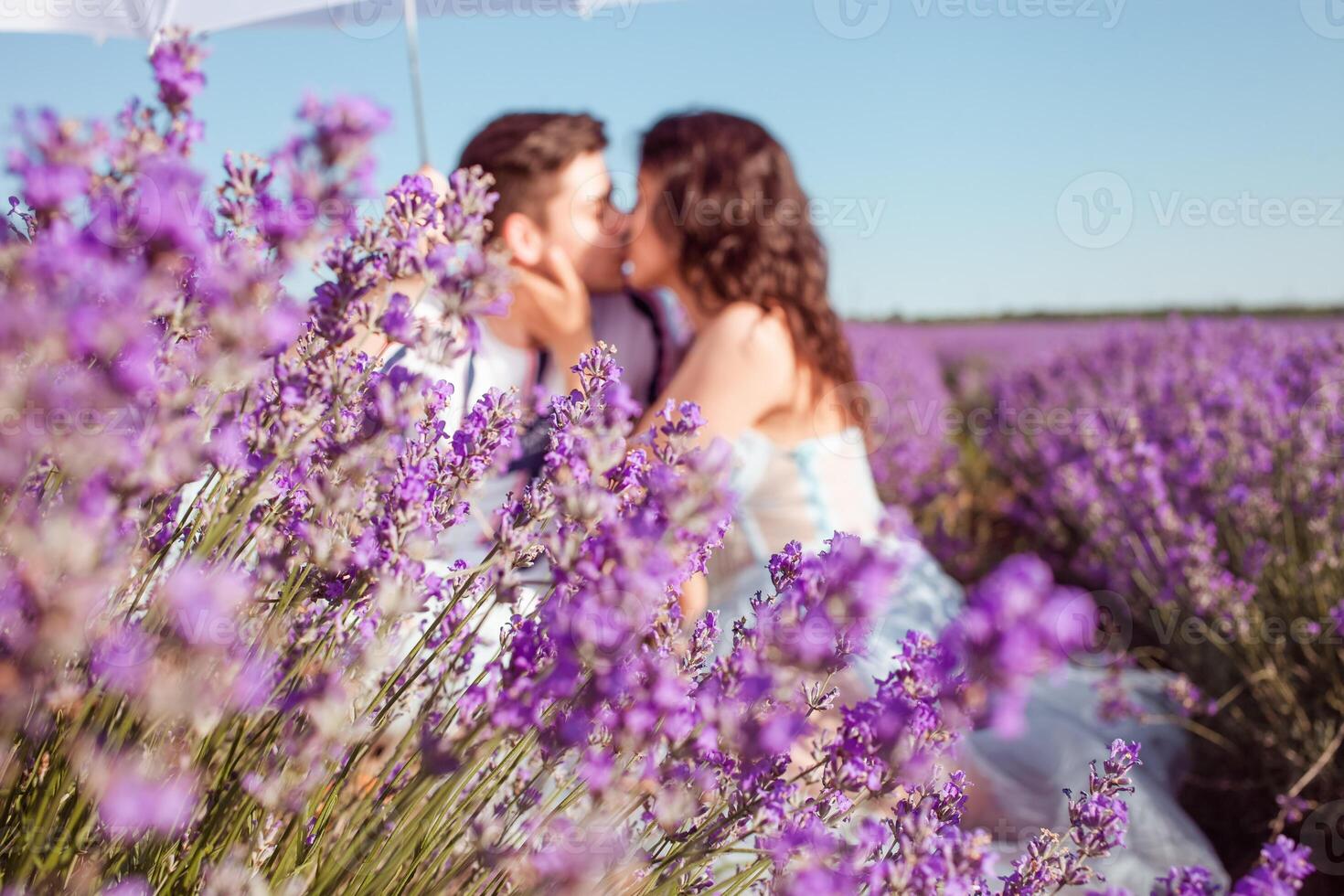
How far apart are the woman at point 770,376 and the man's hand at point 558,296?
0.94ft

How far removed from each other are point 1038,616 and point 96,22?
10.0 ft

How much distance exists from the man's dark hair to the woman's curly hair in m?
0.39

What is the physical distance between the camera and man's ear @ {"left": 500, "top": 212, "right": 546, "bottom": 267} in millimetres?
3416

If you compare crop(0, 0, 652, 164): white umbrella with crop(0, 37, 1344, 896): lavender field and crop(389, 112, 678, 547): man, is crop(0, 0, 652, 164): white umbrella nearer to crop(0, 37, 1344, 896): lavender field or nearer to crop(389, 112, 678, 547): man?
crop(389, 112, 678, 547): man

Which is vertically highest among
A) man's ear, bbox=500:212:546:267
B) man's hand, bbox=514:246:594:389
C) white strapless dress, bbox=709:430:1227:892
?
man's ear, bbox=500:212:546:267

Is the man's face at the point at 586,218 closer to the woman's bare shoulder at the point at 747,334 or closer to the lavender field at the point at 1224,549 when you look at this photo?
the woman's bare shoulder at the point at 747,334

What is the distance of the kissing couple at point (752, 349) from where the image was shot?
2611mm

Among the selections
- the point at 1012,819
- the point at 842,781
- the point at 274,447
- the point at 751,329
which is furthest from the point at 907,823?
the point at 751,329

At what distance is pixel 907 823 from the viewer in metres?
0.74

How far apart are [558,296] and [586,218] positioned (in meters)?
0.31

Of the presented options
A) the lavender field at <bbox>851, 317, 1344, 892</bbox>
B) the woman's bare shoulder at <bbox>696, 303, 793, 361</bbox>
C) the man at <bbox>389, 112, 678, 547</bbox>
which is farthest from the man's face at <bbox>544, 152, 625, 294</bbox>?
the lavender field at <bbox>851, 317, 1344, 892</bbox>

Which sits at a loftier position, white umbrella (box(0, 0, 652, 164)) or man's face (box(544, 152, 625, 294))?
white umbrella (box(0, 0, 652, 164))

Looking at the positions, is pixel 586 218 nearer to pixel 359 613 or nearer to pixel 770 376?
pixel 770 376

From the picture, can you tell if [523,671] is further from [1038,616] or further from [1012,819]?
[1012,819]
